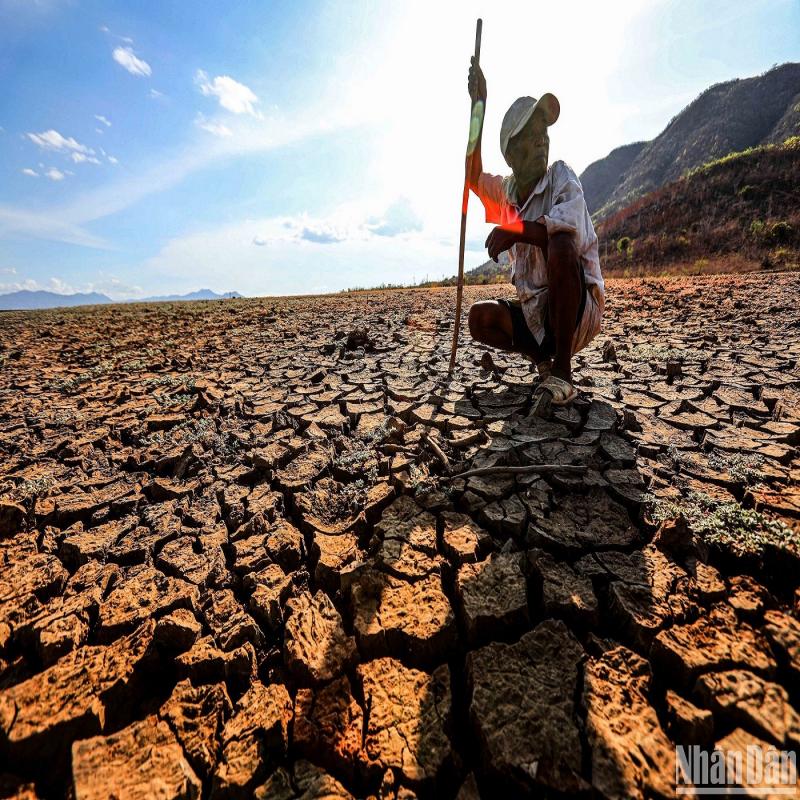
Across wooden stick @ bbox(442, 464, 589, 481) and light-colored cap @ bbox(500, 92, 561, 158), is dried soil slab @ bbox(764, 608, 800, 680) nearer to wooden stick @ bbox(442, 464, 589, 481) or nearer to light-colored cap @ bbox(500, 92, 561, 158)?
wooden stick @ bbox(442, 464, 589, 481)

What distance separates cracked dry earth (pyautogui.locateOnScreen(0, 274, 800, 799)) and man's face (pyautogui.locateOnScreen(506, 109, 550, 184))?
4.07 feet

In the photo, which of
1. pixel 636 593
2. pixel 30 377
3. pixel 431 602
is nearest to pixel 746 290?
pixel 636 593

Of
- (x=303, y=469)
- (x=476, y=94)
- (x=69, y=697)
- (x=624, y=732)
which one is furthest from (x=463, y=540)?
(x=476, y=94)

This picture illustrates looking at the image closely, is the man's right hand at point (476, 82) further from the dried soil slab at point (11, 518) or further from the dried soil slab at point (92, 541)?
the dried soil slab at point (11, 518)

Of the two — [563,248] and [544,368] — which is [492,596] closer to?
[544,368]

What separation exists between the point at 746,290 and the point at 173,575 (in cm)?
644

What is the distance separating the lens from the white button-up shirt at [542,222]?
1.86 metres

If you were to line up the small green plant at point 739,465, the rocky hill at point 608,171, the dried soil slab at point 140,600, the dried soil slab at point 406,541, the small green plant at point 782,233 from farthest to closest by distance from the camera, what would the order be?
the rocky hill at point 608,171 → the small green plant at point 782,233 → the small green plant at point 739,465 → the dried soil slab at point 406,541 → the dried soil slab at point 140,600

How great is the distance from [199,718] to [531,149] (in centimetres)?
261

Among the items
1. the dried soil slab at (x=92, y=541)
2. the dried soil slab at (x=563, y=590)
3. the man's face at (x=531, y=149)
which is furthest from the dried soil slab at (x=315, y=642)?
the man's face at (x=531, y=149)

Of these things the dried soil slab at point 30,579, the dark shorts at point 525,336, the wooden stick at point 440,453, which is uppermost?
the dark shorts at point 525,336

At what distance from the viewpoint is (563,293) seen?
6.36ft

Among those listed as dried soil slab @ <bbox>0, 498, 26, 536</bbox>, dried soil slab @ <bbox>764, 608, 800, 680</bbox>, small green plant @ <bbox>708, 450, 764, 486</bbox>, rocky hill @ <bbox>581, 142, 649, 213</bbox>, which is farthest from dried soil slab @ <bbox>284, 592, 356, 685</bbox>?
rocky hill @ <bbox>581, 142, 649, 213</bbox>

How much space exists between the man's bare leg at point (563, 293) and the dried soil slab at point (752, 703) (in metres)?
1.47
